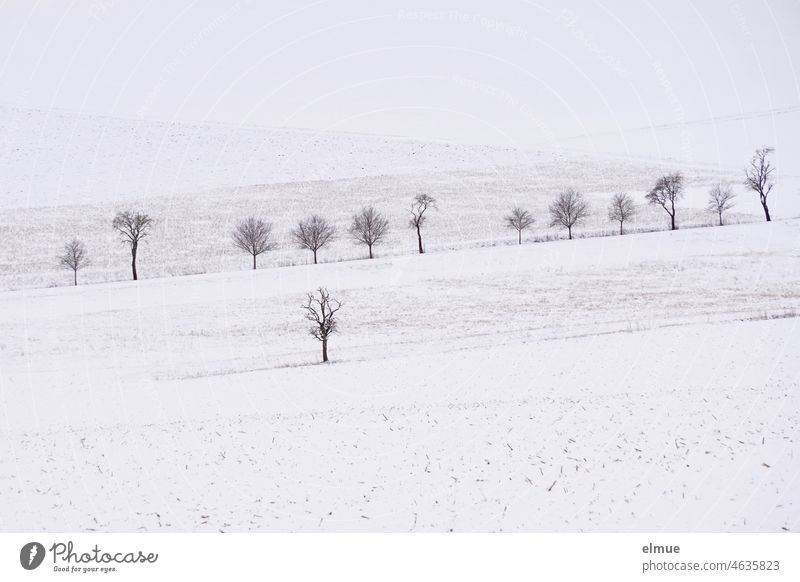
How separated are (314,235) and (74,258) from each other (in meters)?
18.7

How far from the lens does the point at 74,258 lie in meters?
44.8

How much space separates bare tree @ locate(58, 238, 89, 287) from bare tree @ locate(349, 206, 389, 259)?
2201 cm

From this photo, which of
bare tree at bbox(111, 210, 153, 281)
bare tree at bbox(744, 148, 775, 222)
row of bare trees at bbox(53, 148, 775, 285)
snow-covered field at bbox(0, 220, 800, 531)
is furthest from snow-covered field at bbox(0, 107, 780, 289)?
snow-covered field at bbox(0, 220, 800, 531)

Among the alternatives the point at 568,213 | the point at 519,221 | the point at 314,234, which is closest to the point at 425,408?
the point at 314,234

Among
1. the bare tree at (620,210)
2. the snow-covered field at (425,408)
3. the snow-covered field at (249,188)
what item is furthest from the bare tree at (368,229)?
the bare tree at (620,210)

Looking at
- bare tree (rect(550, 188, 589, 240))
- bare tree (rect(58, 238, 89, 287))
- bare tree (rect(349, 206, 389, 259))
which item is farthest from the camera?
bare tree (rect(550, 188, 589, 240))

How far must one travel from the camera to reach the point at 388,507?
32.4 feet

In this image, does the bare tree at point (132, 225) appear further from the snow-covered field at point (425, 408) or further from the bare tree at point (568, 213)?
the bare tree at point (568, 213)

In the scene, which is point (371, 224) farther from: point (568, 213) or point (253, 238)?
point (568, 213)

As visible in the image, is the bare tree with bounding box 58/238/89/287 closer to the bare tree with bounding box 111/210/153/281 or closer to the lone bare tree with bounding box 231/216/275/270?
the bare tree with bounding box 111/210/153/281

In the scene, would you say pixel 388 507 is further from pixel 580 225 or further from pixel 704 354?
pixel 580 225

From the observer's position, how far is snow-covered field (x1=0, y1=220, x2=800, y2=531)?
31.9 feet

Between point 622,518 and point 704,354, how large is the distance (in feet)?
36.6

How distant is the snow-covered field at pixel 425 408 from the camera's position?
383 inches
